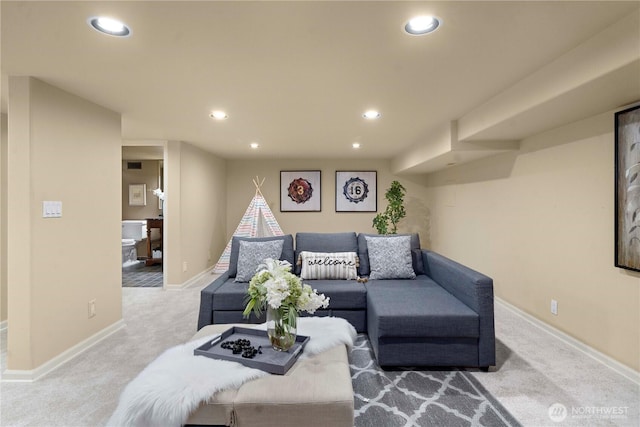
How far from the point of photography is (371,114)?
11.0ft

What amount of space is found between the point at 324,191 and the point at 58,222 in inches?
185

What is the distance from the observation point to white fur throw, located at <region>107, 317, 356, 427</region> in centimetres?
142

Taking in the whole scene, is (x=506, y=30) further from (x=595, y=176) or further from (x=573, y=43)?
(x=595, y=176)

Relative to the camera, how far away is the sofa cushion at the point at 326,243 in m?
3.59

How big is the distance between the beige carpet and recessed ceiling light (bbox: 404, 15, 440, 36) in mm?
2152

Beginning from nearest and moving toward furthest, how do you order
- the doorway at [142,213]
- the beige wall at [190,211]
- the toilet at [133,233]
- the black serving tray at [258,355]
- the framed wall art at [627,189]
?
1. the black serving tray at [258,355]
2. the framed wall art at [627,189]
3. the beige wall at [190,211]
4. the doorway at [142,213]
5. the toilet at [133,233]

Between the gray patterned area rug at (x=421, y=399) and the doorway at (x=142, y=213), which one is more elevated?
the doorway at (x=142, y=213)

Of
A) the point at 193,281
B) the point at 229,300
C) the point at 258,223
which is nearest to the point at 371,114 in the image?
the point at 229,300

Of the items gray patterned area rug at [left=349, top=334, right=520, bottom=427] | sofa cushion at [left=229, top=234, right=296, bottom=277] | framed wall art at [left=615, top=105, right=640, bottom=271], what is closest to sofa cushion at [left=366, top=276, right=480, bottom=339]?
gray patterned area rug at [left=349, top=334, right=520, bottom=427]

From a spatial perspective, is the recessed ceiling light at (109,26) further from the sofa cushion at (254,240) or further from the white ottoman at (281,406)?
the sofa cushion at (254,240)

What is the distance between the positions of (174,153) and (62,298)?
2.58m

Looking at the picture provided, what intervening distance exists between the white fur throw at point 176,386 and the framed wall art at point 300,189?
490 centimetres

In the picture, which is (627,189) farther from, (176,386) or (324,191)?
(324,191)

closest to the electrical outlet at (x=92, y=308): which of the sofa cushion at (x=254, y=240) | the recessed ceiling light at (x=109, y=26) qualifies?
the sofa cushion at (x=254, y=240)
